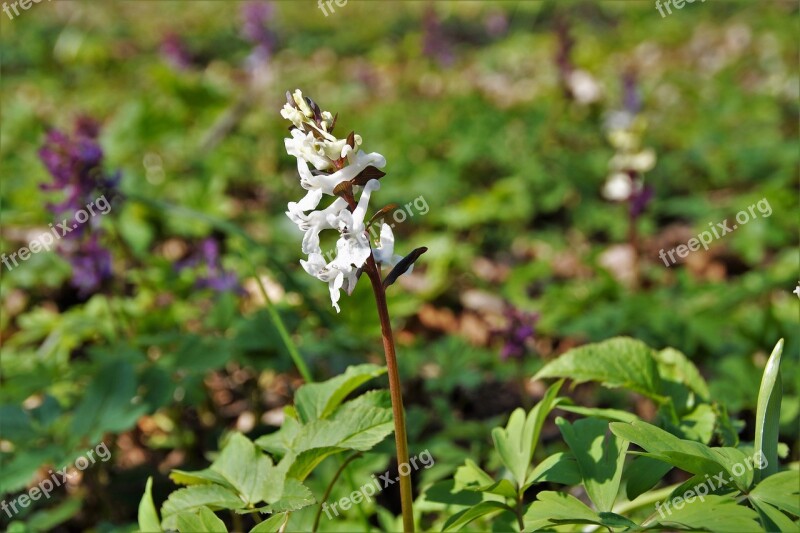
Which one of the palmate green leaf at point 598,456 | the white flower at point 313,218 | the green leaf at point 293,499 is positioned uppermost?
the white flower at point 313,218

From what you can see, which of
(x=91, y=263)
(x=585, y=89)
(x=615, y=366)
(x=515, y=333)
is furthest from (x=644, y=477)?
(x=585, y=89)

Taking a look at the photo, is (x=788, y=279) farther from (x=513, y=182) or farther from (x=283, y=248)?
(x=283, y=248)

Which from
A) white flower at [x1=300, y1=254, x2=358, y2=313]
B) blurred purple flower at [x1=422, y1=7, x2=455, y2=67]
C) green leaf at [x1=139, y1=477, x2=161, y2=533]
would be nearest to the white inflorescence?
white flower at [x1=300, y1=254, x2=358, y2=313]

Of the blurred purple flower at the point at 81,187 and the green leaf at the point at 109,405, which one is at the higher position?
the blurred purple flower at the point at 81,187

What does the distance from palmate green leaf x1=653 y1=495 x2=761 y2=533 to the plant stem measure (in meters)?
0.57

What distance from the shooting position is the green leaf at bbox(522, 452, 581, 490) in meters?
1.66

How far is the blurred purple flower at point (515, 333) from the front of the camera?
283 centimetres

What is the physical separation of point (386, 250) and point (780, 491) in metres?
0.94

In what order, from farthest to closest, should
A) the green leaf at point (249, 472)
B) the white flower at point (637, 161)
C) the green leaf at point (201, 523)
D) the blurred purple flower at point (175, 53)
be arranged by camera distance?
1. the blurred purple flower at point (175, 53)
2. the white flower at point (637, 161)
3. the green leaf at point (249, 472)
4. the green leaf at point (201, 523)

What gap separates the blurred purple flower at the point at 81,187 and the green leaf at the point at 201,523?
183cm

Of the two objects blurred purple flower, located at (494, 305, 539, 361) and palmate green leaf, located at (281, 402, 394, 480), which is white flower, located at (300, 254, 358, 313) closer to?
palmate green leaf, located at (281, 402, 394, 480)

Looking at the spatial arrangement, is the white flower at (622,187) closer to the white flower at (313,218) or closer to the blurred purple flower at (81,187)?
the blurred purple flower at (81,187)

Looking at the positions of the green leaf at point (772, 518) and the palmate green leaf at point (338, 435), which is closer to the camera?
the green leaf at point (772, 518)

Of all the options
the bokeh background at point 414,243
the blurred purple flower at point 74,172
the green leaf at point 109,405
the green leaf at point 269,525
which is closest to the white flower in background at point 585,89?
the bokeh background at point 414,243
